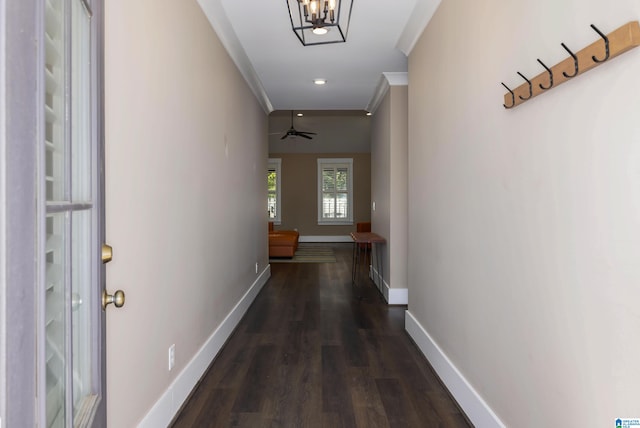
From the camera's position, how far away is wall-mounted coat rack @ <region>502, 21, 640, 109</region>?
1.06 m

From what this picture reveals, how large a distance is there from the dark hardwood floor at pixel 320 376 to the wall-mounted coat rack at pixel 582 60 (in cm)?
168

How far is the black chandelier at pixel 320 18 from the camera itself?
2338 mm

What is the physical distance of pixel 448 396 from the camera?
2531 mm

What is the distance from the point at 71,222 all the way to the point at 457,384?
2.25 meters

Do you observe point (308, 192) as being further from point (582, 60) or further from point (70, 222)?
point (70, 222)

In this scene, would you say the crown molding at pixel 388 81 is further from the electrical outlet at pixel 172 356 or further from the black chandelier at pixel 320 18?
the electrical outlet at pixel 172 356

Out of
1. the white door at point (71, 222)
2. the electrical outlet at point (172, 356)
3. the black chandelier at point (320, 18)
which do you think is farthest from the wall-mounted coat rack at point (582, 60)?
the electrical outlet at point (172, 356)

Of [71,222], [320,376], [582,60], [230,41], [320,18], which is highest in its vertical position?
[230,41]

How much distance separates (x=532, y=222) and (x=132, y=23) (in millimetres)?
1842

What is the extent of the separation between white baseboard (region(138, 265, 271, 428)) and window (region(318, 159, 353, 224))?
333 inches

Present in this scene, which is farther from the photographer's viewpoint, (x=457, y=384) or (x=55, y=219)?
(x=457, y=384)

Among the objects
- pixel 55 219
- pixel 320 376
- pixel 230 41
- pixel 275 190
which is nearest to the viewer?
pixel 55 219

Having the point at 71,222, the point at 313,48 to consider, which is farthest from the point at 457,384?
the point at 313,48

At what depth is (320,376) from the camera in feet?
9.26
